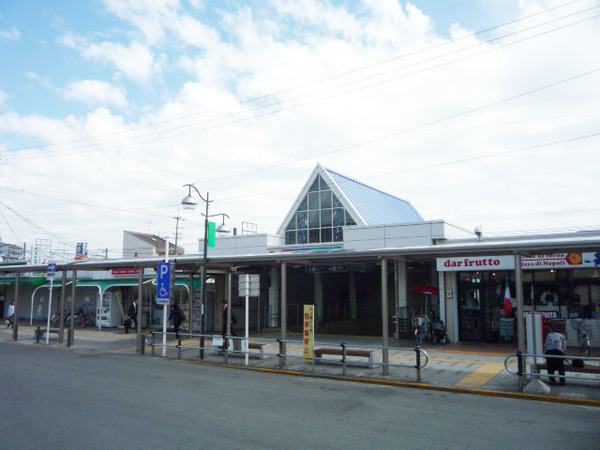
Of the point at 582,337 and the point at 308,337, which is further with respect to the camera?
the point at 582,337

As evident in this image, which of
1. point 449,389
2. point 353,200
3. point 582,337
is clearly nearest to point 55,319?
point 353,200

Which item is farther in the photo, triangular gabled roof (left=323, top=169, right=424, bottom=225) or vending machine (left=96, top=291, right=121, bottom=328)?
triangular gabled roof (left=323, top=169, right=424, bottom=225)

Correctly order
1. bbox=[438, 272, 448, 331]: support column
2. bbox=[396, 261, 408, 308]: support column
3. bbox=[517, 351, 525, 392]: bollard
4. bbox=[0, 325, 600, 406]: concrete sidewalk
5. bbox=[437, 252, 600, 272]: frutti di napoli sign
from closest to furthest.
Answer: bbox=[517, 351, 525, 392]: bollard < bbox=[0, 325, 600, 406]: concrete sidewalk < bbox=[437, 252, 600, 272]: frutti di napoli sign < bbox=[438, 272, 448, 331]: support column < bbox=[396, 261, 408, 308]: support column

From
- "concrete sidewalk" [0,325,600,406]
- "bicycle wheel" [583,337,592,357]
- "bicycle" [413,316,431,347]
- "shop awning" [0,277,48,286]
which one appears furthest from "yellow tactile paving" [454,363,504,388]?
"shop awning" [0,277,48,286]

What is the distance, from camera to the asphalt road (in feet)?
22.9

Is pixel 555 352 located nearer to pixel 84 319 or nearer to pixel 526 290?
pixel 526 290

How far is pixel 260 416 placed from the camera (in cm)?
845

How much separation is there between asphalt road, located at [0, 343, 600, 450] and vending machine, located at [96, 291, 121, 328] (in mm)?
16759

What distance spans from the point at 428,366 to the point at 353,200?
16.4 meters

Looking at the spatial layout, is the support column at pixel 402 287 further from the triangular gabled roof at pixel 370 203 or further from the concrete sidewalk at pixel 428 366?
the triangular gabled roof at pixel 370 203

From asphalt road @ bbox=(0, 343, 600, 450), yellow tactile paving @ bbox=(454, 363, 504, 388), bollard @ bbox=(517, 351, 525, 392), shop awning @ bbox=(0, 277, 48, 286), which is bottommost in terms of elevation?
yellow tactile paving @ bbox=(454, 363, 504, 388)

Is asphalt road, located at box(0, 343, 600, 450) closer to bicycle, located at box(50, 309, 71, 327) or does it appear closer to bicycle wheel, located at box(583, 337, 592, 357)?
bicycle wheel, located at box(583, 337, 592, 357)

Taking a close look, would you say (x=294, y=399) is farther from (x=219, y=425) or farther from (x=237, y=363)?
(x=237, y=363)

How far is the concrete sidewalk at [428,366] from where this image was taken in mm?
10984
